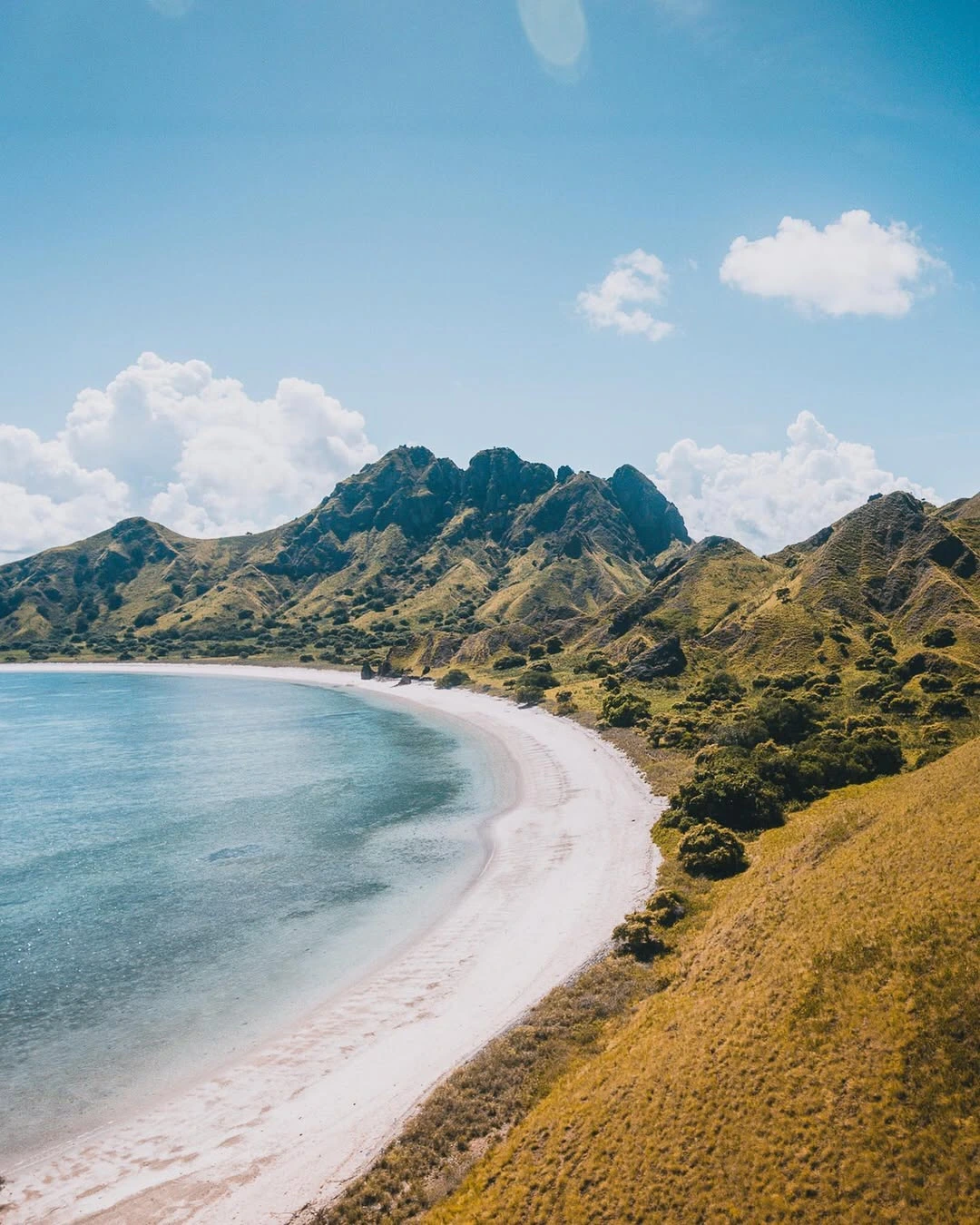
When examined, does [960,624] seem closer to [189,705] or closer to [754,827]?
[754,827]

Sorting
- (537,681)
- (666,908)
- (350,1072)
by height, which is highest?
(537,681)

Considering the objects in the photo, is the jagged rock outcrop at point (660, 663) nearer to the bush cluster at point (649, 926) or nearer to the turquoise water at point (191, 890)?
the turquoise water at point (191, 890)

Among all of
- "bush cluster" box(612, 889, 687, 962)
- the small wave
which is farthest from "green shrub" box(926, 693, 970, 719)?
the small wave

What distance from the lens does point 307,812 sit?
69.9 m

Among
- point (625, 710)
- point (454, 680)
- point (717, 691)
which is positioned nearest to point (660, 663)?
point (717, 691)

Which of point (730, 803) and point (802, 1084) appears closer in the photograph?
point (802, 1084)

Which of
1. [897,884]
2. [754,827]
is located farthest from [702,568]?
[897,884]

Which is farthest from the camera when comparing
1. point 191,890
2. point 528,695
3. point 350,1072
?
point 528,695

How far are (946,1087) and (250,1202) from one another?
22.9m

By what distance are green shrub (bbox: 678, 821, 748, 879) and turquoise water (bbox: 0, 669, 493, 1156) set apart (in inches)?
683

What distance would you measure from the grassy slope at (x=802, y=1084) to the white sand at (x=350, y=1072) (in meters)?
6.06

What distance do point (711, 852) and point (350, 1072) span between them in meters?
26.6

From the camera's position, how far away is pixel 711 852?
44375 mm

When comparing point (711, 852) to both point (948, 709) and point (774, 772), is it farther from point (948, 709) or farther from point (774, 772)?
point (948, 709)
